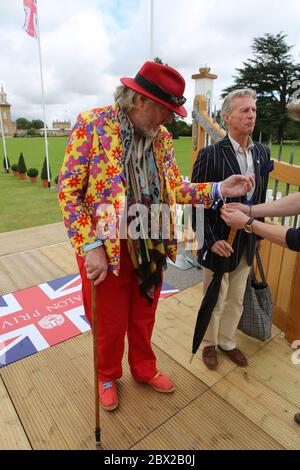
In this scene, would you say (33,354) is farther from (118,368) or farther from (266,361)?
(266,361)

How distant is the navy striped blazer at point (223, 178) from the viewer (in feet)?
6.53

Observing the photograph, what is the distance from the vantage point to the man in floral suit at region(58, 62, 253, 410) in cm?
148

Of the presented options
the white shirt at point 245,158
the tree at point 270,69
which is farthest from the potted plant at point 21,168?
the tree at point 270,69

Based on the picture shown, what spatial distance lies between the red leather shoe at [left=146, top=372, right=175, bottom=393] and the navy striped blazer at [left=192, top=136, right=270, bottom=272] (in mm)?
829

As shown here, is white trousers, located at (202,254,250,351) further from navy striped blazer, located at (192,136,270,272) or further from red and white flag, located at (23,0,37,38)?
red and white flag, located at (23,0,37,38)

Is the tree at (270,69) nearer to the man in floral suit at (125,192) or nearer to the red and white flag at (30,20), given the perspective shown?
the red and white flag at (30,20)

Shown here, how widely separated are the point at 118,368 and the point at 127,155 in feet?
4.53

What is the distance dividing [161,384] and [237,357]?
2.21 ft

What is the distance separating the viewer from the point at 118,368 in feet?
6.64

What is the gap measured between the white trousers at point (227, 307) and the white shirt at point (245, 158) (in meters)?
0.58

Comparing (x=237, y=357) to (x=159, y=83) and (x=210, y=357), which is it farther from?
(x=159, y=83)

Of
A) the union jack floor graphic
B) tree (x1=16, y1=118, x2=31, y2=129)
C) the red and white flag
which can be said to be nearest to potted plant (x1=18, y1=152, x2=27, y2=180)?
the red and white flag

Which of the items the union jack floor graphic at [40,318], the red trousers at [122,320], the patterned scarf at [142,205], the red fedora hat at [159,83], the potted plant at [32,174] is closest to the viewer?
the red fedora hat at [159,83]

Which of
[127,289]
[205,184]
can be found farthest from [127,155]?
[127,289]
